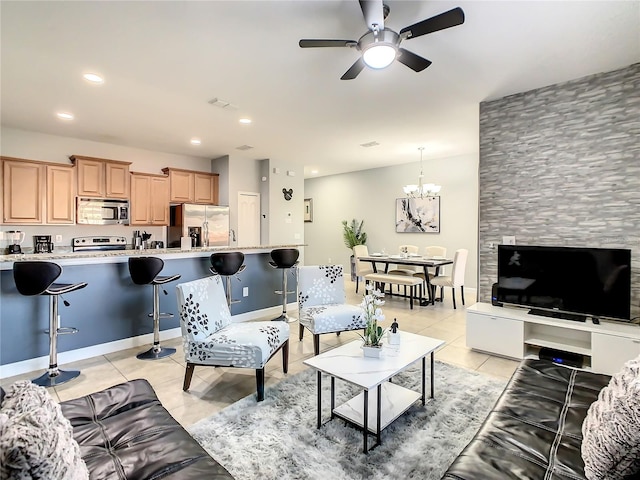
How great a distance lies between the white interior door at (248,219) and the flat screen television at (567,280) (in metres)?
4.60

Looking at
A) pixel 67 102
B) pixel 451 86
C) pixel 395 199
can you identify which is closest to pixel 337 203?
pixel 395 199

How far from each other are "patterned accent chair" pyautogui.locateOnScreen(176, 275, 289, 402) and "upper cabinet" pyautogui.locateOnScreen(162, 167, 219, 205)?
4041mm

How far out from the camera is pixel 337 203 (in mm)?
9000

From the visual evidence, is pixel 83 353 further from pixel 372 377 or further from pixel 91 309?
pixel 372 377

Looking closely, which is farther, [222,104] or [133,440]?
[222,104]

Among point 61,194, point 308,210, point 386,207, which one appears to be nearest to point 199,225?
point 61,194

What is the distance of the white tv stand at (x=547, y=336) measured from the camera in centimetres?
277

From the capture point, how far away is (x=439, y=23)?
2.01m

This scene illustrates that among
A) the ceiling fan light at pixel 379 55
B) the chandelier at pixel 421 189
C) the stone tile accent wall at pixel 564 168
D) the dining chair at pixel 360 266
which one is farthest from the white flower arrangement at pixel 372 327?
the chandelier at pixel 421 189

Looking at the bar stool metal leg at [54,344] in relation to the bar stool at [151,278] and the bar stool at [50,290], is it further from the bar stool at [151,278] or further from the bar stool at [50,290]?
the bar stool at [151,278]

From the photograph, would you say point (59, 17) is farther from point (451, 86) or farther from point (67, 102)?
point (451, 86)

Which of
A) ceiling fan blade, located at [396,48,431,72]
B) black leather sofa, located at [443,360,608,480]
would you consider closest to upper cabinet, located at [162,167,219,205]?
ceiling fan blade, located at [396,48,431,72]

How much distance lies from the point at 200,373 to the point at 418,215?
5780 mm

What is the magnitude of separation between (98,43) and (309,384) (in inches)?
126
